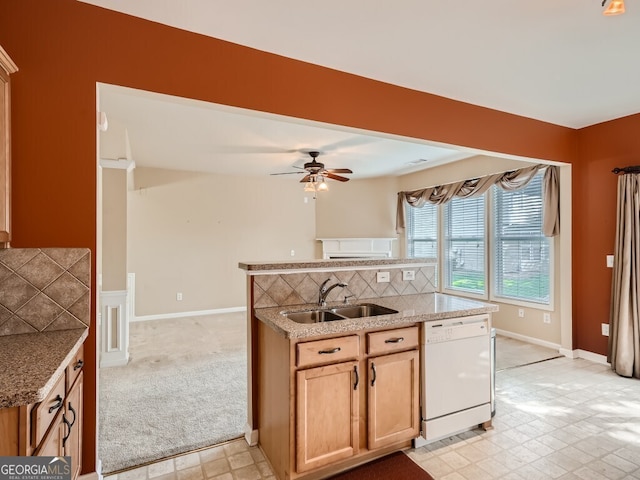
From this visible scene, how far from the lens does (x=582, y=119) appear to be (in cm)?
378

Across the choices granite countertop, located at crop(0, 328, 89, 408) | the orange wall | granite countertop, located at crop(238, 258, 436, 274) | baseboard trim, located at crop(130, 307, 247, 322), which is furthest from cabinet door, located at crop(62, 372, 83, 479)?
baseboard trim, located at crop(130, 307, 247, 322)

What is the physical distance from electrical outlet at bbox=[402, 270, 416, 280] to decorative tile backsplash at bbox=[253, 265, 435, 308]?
1.1 inches

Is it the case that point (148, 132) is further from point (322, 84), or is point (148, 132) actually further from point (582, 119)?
point (582, 119)

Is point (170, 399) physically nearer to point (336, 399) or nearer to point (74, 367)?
point (74, 367)

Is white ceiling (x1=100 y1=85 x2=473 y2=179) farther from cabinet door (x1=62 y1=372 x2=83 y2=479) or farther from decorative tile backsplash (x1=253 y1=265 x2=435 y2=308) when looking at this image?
cabinet door (x1=62 y1=372 x2=83 y2=479)

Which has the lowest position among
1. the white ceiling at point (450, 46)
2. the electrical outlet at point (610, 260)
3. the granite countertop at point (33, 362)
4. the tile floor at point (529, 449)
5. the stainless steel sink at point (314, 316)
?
the tile floor at point (529, 449)

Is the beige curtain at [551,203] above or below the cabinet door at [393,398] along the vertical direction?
above

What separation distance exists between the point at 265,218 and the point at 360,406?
5414 mm

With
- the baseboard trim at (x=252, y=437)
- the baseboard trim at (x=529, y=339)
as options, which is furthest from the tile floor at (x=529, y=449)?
the baseboard trim at (x=529, y=339)

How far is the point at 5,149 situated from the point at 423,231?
246 inches

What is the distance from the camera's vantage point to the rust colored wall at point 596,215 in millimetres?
3717

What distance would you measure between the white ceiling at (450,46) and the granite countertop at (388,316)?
1.36m

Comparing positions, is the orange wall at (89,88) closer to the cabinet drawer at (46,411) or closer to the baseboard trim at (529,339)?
the cabinet drawer at (46,411)

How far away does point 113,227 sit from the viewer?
3.92 m
